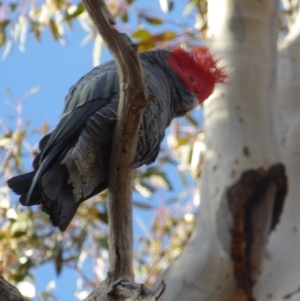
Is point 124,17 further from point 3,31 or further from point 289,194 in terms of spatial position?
point 289,194

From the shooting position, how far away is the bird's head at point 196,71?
2.51 meters

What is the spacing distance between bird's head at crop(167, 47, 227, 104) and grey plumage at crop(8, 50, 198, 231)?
0.93 feet

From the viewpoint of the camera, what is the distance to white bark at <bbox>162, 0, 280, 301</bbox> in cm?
234

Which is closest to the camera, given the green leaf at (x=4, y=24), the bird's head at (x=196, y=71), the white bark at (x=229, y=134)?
the white bark at (x=229, y=134)

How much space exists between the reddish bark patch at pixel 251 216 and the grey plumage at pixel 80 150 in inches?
15.3

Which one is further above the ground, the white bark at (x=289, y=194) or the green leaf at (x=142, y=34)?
the green leaf at (x=142, y=34)

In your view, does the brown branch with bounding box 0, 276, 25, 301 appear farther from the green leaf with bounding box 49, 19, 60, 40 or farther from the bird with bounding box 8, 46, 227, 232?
the green leaf with bounding box 49, 19, 60, 40

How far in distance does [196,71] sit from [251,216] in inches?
21.1

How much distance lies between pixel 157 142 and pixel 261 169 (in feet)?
1.36

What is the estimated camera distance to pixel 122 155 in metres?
1.93

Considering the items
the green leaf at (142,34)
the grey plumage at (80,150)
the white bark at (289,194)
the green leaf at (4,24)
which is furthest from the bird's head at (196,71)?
the green leaf at (4,24)

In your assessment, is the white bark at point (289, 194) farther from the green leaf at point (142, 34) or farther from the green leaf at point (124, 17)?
the green leaf at point (124, 17)

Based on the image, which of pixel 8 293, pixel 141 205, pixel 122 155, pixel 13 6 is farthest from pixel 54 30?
pixel 8 293

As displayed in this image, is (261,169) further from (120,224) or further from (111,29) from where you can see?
(111,29)
